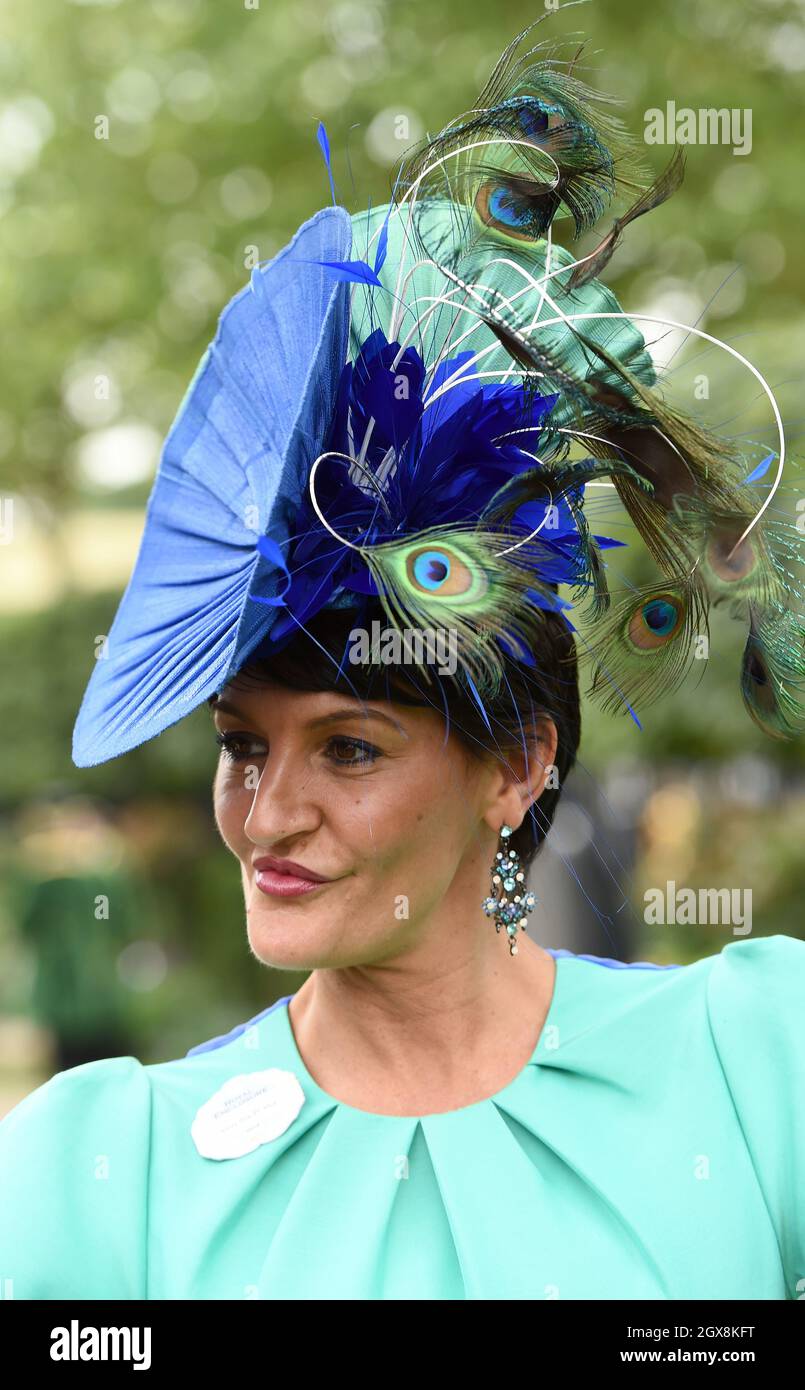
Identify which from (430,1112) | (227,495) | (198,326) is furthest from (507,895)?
(198,326)

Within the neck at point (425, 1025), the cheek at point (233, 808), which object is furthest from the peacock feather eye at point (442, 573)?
the neck at point (425, 1025)

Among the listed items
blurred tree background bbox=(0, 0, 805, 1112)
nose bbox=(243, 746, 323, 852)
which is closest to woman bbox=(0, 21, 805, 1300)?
nose bbox=(243, 746, 323, 852)

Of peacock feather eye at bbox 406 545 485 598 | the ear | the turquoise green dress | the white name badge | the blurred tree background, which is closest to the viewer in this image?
peacock feather eye at bbox 406 545 485 598

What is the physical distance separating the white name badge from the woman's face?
0.26 metres

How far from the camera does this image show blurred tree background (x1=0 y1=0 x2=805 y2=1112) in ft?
21.6

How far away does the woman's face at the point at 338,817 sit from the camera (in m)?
2.04

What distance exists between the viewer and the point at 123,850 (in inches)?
333

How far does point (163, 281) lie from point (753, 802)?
4.46 m

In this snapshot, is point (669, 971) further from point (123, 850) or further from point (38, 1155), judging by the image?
point (123, 850)

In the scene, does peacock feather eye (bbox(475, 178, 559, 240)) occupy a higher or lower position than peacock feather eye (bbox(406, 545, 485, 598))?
higher

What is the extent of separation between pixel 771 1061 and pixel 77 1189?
3.44 ft

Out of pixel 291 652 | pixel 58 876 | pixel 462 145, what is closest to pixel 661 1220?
pixel 291 652

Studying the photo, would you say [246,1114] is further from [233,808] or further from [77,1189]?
[233,808]

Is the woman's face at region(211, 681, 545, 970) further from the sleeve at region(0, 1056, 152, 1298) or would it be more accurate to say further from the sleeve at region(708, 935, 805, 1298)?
the sleeve at region(708, 935, 805, 1298)
